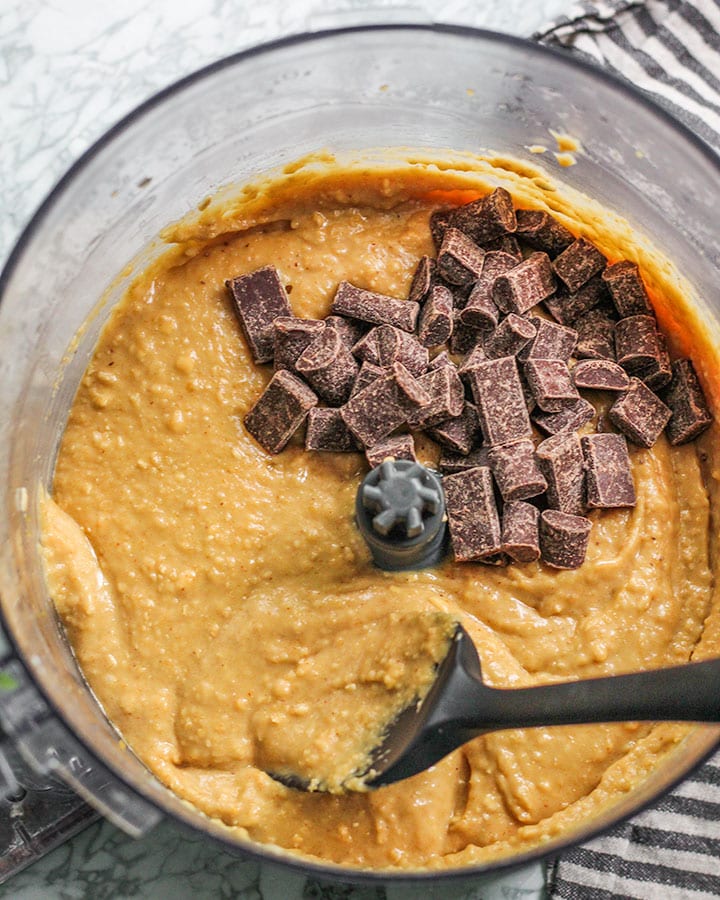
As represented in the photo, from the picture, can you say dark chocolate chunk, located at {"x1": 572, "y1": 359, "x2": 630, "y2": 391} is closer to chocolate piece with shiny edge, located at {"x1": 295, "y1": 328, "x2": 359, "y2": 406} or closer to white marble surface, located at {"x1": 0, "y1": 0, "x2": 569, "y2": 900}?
chocolate piece with shiny edge, located at {"x1": 295, "y1": 328, "x2": 359, "y2": 406}

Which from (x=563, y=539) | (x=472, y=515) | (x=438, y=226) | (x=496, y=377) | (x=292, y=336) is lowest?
(x=563, y=539)

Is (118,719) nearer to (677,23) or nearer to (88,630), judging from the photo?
(88,630)

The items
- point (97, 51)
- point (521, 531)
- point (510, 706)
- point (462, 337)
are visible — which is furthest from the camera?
point (97, 51)

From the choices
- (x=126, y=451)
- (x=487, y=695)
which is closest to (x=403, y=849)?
(x=487, y=695)

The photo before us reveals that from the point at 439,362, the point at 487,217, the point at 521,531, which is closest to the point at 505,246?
the point at 487,217

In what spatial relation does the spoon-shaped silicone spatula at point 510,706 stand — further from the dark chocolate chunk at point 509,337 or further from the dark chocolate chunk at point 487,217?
the dark chocolate chunk at point 487,217

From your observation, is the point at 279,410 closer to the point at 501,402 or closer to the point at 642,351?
the point at 501,402
